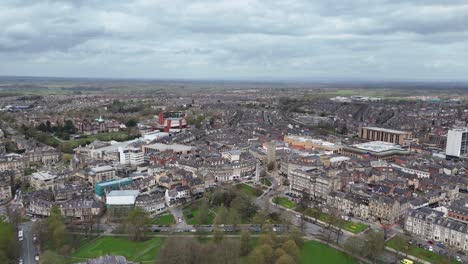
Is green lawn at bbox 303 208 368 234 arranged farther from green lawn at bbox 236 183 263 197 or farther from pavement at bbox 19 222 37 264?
pavement at bbox 19 222 37 264

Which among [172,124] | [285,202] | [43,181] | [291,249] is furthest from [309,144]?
[43,181]

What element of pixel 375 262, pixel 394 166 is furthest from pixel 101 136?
pixel 375 262

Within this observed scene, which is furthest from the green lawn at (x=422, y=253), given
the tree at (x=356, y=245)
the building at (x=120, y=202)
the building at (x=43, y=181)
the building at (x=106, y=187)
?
the building at (x=43, y=181)

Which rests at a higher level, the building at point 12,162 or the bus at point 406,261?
the building at point 12,162

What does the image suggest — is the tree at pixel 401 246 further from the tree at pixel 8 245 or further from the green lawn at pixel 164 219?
the tree at pixel 8 245

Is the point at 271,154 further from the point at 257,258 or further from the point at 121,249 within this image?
the point at 257,258

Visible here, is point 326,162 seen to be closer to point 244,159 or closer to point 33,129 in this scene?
point 244,159
